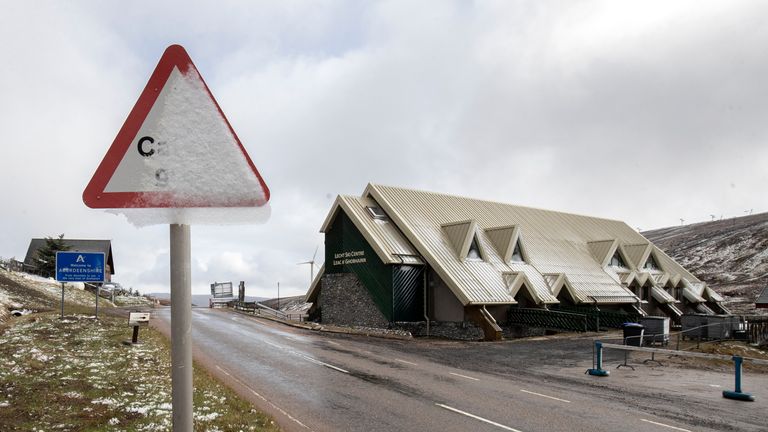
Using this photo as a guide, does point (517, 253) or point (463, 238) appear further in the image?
point (517, 253)

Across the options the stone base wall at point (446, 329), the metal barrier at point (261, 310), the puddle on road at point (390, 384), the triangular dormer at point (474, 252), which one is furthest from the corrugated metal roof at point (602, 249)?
the puddle on road at point (390, 384)

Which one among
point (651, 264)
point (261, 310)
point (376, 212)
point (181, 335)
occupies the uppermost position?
point (376, 212)

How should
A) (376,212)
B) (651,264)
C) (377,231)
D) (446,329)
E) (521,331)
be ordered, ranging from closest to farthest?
(446,329), (521,331), (377,231), (376,212), (651,264)

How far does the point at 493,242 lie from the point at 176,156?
1492 inches

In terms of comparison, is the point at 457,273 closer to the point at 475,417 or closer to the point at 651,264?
the point at 475,417

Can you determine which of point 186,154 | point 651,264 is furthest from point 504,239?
point 186,154

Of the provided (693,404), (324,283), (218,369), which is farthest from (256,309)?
(693,404)

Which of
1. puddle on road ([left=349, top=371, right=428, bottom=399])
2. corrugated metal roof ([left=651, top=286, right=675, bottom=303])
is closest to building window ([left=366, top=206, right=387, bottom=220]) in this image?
puddle on road ([left=349, top=371, right=428, bottom=399])

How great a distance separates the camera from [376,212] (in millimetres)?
37406

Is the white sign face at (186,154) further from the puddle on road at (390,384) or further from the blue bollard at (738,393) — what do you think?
the blue bollard at (738,393)

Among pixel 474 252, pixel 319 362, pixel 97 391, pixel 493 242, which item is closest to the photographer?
pixel 97 391

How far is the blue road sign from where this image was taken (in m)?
27.9

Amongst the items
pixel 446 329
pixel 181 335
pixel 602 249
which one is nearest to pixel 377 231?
pixel 446 329

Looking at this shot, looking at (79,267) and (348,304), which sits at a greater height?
(79,267)
